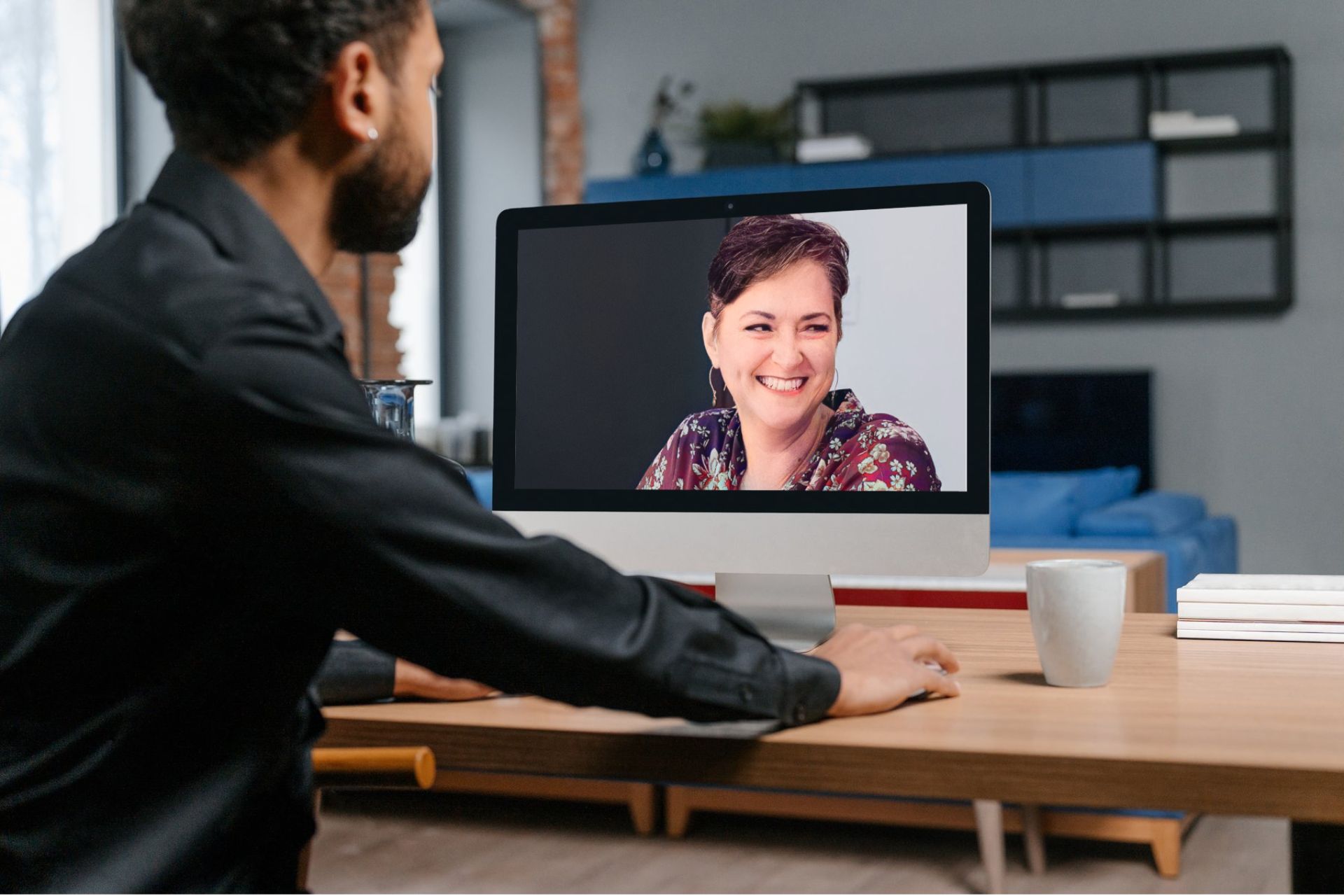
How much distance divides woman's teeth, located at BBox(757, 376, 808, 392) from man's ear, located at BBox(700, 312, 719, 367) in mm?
53

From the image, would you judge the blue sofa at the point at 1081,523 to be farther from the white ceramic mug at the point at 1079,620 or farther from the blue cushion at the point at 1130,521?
the white ceramic mug at the point at 1079,620

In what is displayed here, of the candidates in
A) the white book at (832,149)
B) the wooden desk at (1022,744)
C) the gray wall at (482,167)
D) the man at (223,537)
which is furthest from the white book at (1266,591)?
the gray wall at (482,167)

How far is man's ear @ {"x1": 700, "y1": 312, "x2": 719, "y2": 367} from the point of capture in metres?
1.30

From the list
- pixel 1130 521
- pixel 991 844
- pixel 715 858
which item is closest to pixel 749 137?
pixel 1130 521

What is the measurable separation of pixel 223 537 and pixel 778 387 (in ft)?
2.19

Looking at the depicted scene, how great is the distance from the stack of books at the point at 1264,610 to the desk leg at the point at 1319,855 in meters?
0.40

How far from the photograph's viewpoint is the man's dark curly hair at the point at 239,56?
2.48 ft

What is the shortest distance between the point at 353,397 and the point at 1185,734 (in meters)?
0.57

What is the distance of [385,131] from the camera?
821mm

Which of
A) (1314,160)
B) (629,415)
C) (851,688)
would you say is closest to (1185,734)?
(851,688)

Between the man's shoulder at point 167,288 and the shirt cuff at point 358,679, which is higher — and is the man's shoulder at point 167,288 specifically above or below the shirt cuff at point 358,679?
above

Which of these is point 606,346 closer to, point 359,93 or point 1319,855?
point 359,93

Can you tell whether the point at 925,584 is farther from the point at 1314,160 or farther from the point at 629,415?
the point at 1314,160

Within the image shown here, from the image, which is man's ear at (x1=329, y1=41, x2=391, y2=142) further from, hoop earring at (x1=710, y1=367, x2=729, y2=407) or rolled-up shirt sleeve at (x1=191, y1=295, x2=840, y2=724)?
hoop earring at (x1=710, y1=367, x2=729, y2=407)
